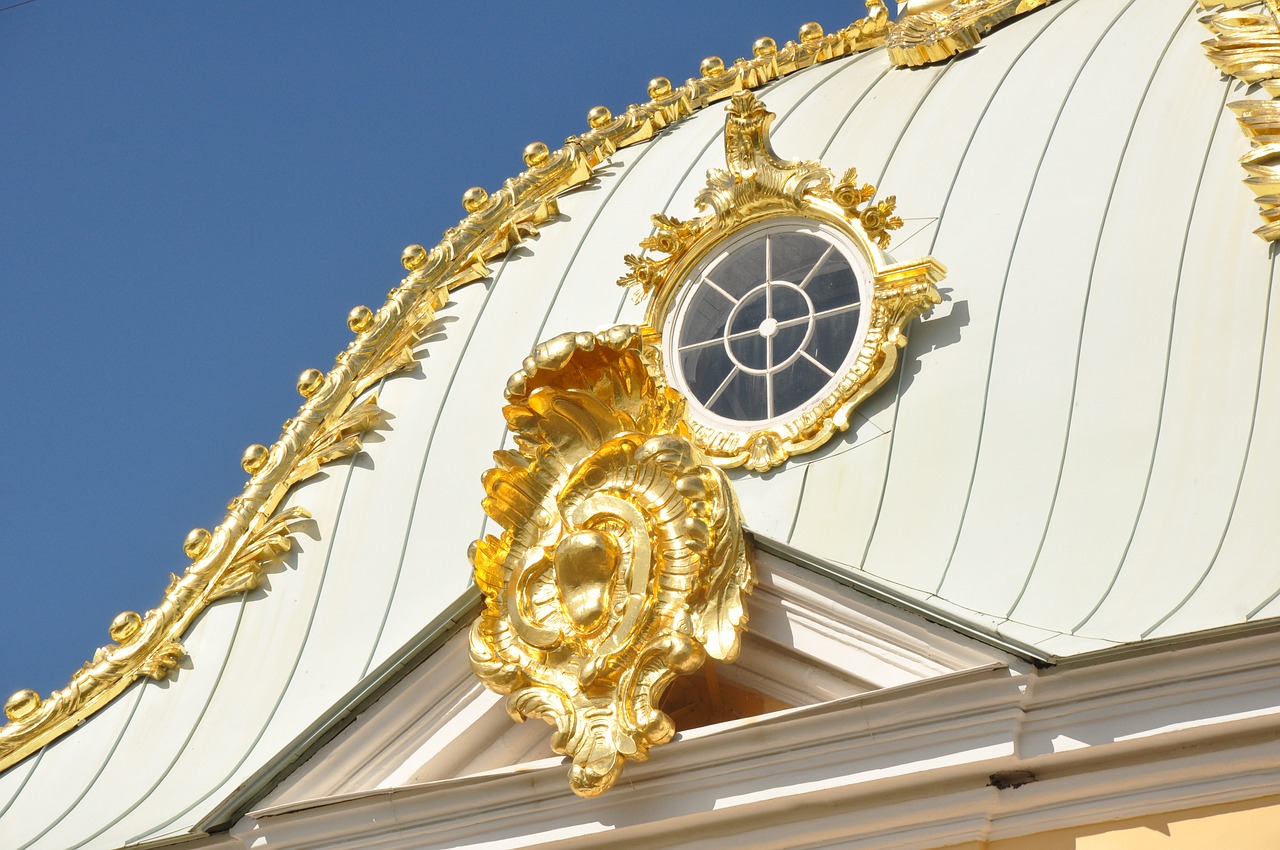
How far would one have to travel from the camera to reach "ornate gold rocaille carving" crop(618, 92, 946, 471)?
880cm

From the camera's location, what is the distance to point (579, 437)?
7.93 m

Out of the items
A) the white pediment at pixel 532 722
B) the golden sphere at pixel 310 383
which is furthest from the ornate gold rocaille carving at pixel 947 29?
the white pediment at pixel 532 722

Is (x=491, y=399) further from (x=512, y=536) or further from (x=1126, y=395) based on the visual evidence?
(x=1126, y=395)

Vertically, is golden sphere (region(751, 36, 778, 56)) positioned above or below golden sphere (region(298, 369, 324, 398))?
above

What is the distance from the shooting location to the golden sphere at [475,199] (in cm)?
1144

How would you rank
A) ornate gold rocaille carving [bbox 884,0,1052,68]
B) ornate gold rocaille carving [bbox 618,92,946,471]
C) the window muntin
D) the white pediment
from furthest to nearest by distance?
ornate gold rocaille carving [bbox 884,0,1052,68] → the window muntin → ornate gold rocaille carving [bbox 618,92,946,471] → the white pediment

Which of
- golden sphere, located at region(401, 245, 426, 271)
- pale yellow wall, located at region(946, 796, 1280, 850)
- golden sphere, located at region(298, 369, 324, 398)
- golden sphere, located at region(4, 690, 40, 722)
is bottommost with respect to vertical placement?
pale yellow wall, located at region(946, 796, 1280, 850)

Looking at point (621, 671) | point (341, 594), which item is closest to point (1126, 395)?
point (621, 671)

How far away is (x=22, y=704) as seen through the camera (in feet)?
32.9

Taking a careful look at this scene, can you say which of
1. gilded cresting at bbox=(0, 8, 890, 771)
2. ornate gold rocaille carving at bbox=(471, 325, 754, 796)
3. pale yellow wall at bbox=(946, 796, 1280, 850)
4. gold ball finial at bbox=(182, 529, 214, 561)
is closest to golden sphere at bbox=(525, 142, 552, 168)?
gilded cresting at bbox=(0, 8, 890, 771)

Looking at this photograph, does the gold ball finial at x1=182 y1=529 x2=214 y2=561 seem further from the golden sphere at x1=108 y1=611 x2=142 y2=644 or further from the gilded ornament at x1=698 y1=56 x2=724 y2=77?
the gilded ornament at x1=698 y1=56 x2=724 y2=77

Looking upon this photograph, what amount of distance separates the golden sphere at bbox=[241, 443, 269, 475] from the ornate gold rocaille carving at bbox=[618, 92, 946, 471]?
2.08 meters

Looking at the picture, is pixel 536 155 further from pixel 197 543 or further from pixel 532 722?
pixel 532 722

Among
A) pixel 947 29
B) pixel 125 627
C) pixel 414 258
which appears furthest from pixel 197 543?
pixel 947 29
